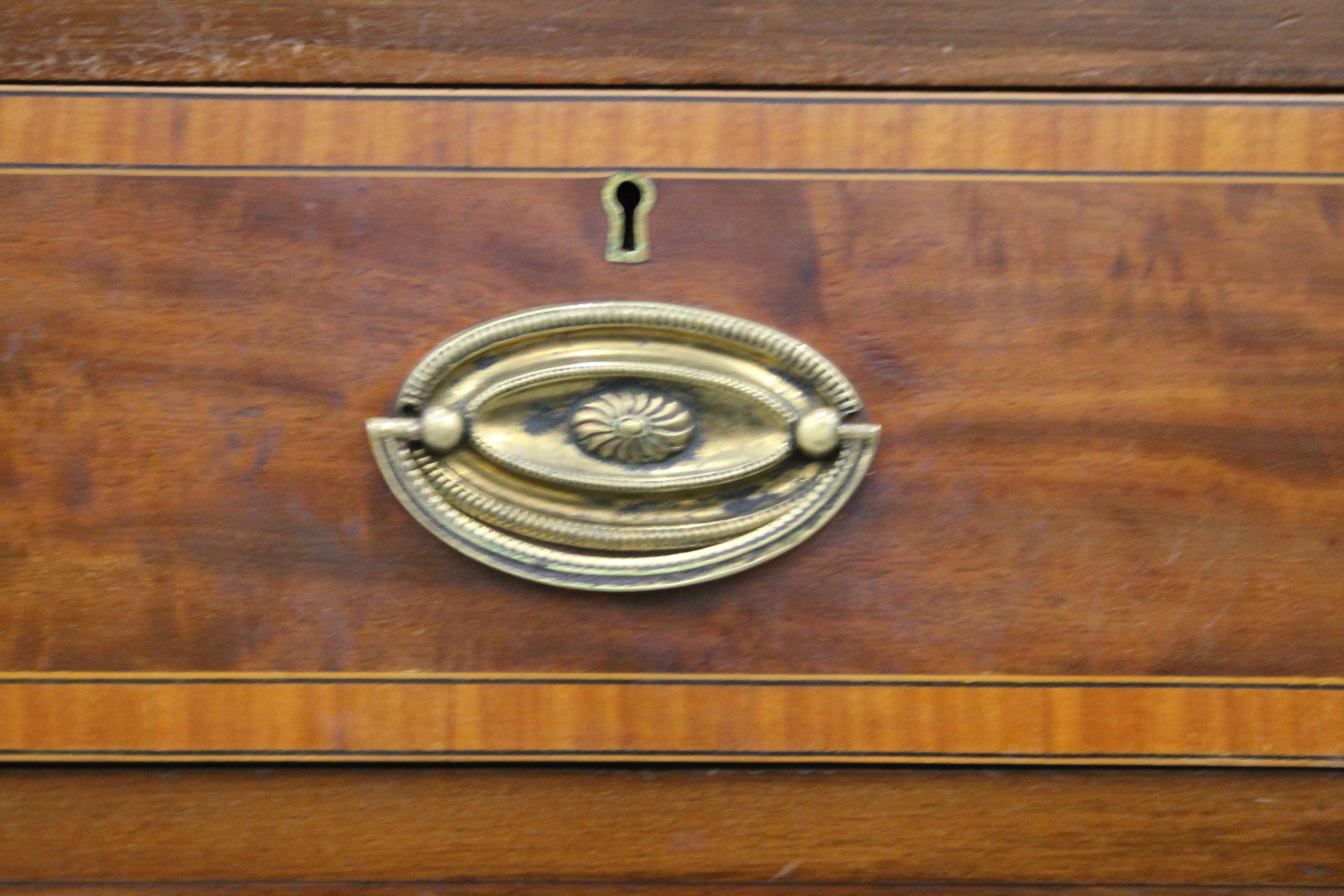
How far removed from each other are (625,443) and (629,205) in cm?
8

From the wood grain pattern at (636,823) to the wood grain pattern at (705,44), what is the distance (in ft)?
0.77

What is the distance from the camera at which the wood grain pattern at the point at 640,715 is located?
Result: 38 cm

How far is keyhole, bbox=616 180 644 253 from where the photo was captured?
378 millimetres

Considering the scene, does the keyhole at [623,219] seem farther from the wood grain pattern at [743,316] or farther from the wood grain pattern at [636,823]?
the wood grain pattern at [636,823]

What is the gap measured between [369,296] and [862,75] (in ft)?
0.59

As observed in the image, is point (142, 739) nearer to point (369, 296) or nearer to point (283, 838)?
point (283, 838)

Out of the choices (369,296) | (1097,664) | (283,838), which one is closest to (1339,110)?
(1097,664)

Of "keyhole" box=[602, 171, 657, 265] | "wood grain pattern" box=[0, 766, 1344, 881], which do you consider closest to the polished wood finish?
"wood grain pattern" box=[0, 766, 1344, 881]

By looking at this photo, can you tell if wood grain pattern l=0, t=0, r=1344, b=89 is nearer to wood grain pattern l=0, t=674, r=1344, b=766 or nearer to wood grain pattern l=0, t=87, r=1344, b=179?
wood grain pattern l=0, t=87, r=1344, b=179

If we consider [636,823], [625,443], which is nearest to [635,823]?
[636,823]

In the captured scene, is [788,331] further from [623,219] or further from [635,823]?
[635,823]

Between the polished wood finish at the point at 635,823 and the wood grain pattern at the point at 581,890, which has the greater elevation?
the polished wood finish at the point at 635,823

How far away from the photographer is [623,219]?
38 centimetres

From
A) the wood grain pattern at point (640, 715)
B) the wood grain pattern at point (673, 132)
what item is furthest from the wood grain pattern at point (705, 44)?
the wood grain pattern at point (640, 715)
